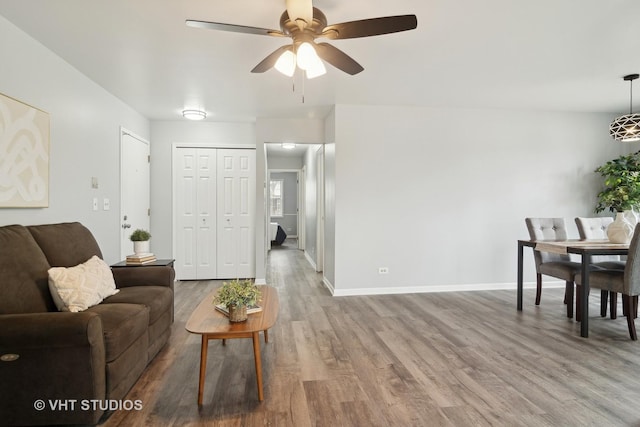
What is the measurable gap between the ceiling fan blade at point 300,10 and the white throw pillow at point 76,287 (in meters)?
2.18

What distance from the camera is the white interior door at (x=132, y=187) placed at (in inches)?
170

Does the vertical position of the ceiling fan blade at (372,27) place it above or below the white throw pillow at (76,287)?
above

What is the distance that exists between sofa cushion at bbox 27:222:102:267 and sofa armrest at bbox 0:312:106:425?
85cm

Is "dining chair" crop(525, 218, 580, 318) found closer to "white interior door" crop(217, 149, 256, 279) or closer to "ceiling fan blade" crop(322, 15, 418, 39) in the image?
"ceiling fan blade" crop(322, 15, 418, 39)

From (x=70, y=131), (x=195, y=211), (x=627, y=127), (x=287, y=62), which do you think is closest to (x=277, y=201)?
(x=195, y=211)

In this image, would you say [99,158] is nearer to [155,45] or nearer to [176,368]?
[155,45]

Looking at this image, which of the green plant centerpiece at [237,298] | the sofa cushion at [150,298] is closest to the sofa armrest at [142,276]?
the sofa cushion at [150,298]

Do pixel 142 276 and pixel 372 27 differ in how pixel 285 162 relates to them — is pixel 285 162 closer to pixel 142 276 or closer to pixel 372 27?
pixel 142 276

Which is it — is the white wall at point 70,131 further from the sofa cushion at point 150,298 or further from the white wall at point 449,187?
the white wall at point 449,187

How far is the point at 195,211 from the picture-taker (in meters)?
5.41

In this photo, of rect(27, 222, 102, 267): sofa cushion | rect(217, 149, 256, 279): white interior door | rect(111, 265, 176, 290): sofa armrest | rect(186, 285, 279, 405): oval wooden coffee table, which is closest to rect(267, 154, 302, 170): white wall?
rect(217, 149, 256, 279): white interior door

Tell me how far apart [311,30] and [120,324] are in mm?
2098

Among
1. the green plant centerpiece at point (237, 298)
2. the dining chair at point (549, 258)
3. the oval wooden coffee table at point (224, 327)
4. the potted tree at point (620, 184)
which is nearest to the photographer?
the oval wooden coffee table at point (224, 327)

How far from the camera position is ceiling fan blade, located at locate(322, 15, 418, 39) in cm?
177
